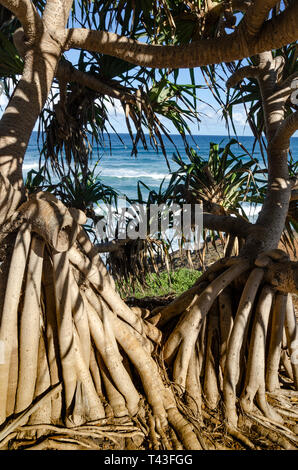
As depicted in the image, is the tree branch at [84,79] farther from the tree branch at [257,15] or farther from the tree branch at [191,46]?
the tree branch at [257,15]

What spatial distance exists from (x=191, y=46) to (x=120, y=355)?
5.58ft

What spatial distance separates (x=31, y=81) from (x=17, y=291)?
1049mm

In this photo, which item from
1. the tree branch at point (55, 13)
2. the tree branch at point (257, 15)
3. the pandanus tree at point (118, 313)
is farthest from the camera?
the tree branch at point (55, 13)

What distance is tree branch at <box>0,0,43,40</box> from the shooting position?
1.55m

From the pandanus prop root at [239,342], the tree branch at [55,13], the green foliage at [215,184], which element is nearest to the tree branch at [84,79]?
the tree branch at [55,13]

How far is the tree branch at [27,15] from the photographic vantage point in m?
1.55

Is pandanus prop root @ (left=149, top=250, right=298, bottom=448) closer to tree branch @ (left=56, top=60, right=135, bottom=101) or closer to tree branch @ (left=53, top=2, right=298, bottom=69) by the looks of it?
tree branch @ (left=53, top=2, right=298, bottom=69)

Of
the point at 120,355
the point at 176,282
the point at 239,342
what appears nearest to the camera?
the point at 120,355

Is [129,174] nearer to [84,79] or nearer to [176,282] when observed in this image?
[176,282]

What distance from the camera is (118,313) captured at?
2.09 metres

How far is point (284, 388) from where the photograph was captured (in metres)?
2.50

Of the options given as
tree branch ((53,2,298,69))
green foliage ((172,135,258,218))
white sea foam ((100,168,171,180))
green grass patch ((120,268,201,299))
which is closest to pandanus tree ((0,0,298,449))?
tree branch ((53,2,298,69))

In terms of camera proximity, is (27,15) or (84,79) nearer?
(27,15)

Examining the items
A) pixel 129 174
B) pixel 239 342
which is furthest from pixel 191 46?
pixel 129 174
